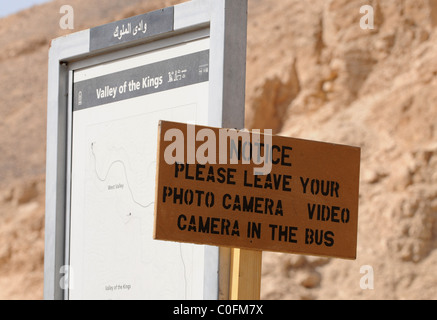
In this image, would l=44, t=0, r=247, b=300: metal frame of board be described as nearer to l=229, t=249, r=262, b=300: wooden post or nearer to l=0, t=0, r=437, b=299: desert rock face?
l=229, t=249, r=262, b=300: wooden post

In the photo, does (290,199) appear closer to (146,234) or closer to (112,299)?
(146,234)

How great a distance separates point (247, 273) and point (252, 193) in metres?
0.27

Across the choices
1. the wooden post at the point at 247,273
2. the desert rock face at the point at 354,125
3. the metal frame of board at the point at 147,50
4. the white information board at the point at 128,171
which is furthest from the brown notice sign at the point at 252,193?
the desert rock face at the point at 354,125

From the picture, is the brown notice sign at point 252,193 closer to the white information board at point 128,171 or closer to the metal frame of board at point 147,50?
the metal frame of board at point 147,50

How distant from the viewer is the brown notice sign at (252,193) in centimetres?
275

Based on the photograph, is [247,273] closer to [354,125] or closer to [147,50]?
[147,50]

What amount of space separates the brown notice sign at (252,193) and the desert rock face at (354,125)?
1026 cm

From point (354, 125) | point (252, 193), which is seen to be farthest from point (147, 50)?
point (354, 125)

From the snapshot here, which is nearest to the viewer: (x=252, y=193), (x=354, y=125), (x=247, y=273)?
(x=252, y=193)

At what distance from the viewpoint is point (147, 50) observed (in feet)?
11.9

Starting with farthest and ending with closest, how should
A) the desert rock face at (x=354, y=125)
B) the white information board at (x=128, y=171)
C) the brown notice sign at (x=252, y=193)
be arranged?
the desert rock face at (x=354, y=125) → the white information board at (x=128, y=171) → the brown notice sign at (x=252, y=193)

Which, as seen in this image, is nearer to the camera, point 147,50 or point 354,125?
point 147,50

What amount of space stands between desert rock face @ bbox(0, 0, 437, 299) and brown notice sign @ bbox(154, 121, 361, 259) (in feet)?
33.7

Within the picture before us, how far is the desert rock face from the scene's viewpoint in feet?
44.2
